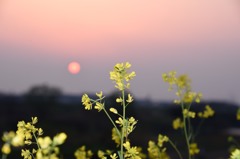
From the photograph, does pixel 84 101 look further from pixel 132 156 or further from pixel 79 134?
pixel 79 134

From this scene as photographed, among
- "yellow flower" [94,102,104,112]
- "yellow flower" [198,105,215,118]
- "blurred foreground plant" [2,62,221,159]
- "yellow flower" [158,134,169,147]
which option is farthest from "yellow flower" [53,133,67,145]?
"yellow flower" [198,105,215,118]

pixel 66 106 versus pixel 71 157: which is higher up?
pixel 66 106

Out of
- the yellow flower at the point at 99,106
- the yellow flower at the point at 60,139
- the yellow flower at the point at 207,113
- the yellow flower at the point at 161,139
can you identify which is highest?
the yellow flower at the point at 99,106

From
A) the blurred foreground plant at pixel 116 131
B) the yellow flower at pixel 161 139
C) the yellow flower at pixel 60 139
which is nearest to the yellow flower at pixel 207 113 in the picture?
the blurred foreground plant at pixel 116 131

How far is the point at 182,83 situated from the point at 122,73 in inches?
33.8

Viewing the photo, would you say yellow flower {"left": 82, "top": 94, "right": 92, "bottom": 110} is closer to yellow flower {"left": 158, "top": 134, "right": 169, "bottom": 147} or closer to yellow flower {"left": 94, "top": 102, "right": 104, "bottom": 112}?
yellow flower {"left": 94, "top": 102, "right": 104, "bottom": 112}

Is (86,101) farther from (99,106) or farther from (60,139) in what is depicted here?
(60,139)

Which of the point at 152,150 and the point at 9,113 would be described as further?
the point at 9,113

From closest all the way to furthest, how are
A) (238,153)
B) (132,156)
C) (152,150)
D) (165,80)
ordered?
(238,153) → (132,156) → (152,150) → (165,80)

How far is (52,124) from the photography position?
5797 mm

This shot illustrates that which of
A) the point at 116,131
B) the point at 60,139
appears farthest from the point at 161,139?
the point at 60,139

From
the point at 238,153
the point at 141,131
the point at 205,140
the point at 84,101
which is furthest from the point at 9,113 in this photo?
the point at 238,153

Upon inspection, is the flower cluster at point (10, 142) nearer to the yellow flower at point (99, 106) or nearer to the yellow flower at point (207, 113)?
the yellow flower at point (99, 106)

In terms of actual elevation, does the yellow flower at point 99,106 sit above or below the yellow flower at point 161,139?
above
